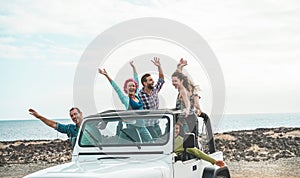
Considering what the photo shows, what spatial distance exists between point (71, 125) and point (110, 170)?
219cm

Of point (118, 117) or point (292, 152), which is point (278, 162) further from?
point (118, 117)

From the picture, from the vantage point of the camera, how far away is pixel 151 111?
6.83m

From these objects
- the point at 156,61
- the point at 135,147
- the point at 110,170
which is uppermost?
the point at 156,61

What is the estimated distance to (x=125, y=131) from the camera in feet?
22.0

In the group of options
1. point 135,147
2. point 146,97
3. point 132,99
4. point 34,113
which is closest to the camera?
point 135,147

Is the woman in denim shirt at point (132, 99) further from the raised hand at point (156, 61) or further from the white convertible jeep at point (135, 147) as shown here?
the raised hand at point (156, 61)

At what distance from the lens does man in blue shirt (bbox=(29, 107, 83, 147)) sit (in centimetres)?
714

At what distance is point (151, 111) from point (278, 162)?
12.5m

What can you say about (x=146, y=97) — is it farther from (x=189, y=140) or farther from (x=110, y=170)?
(x=110, y=170)

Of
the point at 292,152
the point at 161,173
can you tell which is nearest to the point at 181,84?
the point at 161,173

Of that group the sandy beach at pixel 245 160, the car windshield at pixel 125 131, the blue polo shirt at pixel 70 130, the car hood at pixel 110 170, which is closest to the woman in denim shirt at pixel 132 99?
the car windshield at pixel 125 131

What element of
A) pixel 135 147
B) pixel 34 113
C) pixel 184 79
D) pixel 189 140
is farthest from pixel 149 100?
pixel 34 113

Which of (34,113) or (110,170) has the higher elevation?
(34,113)

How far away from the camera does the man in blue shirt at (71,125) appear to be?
7.14 metres
